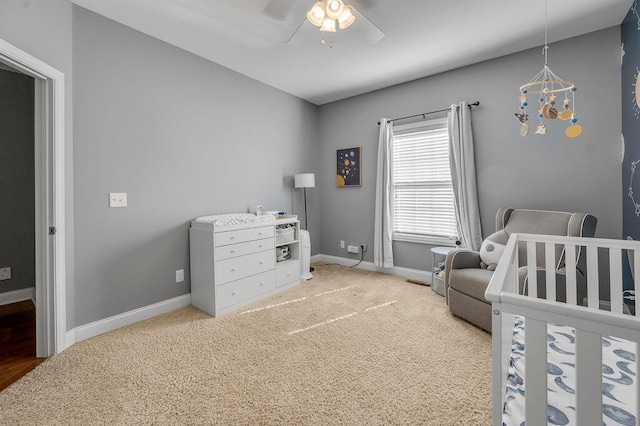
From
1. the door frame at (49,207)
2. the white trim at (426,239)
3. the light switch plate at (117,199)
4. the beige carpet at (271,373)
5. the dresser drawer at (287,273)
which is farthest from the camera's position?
the white trim at (426,239)

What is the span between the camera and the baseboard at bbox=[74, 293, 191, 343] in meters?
2.08

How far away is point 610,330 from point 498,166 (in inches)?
106

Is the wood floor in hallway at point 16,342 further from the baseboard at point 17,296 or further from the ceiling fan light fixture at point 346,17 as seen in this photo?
the ceiling fan light fixture at point 346,17

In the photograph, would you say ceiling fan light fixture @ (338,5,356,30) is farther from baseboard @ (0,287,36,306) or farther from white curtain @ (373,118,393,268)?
baseboard @ (0,287,36,306)

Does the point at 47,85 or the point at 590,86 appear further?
the point at 590,86

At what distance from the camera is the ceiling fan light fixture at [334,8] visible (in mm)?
1695

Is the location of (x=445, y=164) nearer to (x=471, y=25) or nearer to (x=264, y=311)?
(x=471, y=25)

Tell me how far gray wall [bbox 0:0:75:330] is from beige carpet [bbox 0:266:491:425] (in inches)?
23.8

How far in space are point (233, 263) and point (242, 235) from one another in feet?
0.90

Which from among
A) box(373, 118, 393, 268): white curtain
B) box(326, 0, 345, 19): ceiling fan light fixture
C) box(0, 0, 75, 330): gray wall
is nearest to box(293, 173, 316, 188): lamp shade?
box(373, 118, 393, 268): white curtain

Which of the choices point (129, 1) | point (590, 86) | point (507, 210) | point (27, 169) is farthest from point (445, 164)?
point (27, 169)

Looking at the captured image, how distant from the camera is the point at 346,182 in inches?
160

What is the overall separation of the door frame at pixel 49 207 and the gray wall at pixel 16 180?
4.55 ft

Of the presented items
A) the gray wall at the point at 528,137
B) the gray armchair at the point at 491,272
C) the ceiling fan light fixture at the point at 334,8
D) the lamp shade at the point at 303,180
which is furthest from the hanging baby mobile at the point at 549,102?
the lamp shade at the point at 303,180
